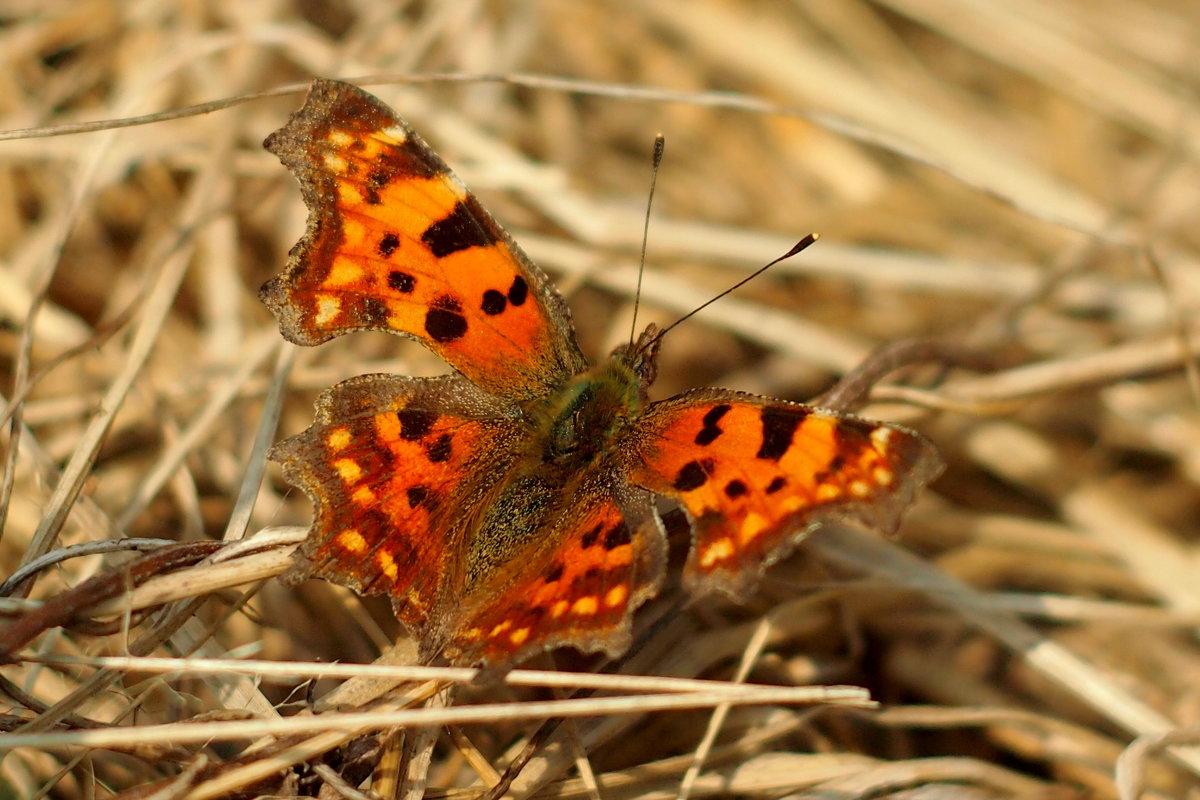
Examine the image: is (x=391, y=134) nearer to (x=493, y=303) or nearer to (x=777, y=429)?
(x=493, y=303)

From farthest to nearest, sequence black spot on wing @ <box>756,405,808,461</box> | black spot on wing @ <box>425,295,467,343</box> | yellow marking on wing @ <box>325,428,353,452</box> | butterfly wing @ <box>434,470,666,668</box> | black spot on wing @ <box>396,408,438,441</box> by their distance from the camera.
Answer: black spot on wing @ <box>425,295,467,343</box>
black spot on wing @ <box>396,408,438,441</box>
yellow marking on wing @ <box>325,428,353,452</box>
black spot on wing @ <box>756,405,808,461</box>
butterfly wing @ <box>434,470,666,668</box>

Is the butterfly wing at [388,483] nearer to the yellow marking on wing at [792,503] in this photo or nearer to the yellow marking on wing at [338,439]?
the yellow marking on wing at [338,439]

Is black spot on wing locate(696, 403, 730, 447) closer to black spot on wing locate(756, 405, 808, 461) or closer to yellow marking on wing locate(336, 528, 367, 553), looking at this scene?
black spot on wing locate(756, 405, 808, 461)

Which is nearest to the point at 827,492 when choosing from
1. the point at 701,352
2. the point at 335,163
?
the point at 335,163

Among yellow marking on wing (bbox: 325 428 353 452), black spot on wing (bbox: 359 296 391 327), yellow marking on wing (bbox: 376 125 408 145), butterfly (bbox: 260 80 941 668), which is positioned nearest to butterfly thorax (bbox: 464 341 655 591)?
butterfly (bbox: 260 80 941 668)

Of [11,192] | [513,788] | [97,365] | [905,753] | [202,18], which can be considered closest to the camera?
[513,788]

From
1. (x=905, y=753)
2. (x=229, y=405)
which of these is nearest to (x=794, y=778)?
(x=905, y=753)

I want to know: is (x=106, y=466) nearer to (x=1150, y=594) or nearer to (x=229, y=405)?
(x=229, y=405)
